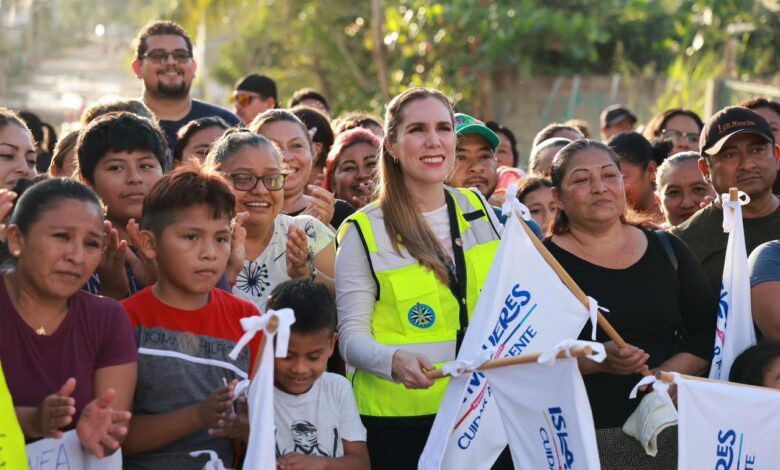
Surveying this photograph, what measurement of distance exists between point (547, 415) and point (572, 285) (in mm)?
530

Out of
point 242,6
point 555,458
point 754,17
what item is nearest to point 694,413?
point 555,458

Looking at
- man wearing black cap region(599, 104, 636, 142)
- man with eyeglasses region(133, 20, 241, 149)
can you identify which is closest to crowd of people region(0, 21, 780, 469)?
man with eyeglasses region(133, 20, 241, 149)

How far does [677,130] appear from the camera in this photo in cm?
895

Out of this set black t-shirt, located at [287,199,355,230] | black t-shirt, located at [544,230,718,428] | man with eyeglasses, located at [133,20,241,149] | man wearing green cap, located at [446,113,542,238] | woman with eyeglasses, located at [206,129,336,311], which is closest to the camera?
black t-shirt, located at [544,230,718,428]

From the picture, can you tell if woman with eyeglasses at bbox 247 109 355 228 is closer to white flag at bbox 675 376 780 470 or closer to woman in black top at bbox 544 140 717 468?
woman in black top at bbox 544 140 717 468

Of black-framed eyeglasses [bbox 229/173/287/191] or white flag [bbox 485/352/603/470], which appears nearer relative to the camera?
white flag [bbox 485/352/603/470]

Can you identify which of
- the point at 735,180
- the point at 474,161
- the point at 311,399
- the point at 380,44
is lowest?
the point at 311,399

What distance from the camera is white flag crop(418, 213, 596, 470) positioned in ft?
16.1

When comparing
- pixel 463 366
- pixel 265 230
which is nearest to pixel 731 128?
pixel 463 366

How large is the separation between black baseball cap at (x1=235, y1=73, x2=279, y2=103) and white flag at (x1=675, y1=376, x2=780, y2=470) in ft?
17.8

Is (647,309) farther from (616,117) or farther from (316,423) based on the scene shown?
(616,117)

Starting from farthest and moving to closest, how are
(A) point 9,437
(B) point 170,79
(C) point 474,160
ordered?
(B) point 170,79 < (C) point 474,160 < (A) point 9,437

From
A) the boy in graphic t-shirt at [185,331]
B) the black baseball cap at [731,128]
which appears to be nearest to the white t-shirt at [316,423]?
the boy in graphic t-shirt at [185,331]

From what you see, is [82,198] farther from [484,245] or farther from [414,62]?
[414,62]
